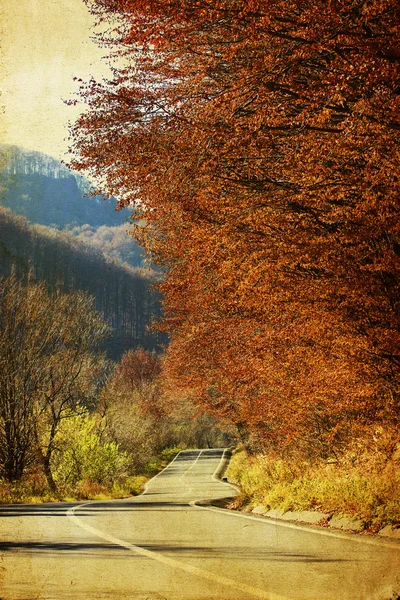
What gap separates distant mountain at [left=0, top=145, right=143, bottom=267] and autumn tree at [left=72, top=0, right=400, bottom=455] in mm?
1504

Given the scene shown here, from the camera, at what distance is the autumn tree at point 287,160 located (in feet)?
27.2

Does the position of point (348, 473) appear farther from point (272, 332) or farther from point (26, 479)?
point (26, 479)

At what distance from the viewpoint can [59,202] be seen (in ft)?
167

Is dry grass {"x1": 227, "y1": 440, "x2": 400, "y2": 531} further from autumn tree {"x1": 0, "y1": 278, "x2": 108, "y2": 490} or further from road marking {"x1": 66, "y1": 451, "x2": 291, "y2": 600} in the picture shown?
autumn tree {"x1": 0, "y1": 278, "x2": 108, "y2": 490}

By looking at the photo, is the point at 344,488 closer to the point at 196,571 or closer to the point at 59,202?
the point at 196,571

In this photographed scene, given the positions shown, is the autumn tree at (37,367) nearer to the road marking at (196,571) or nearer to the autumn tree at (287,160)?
the autumn tree at (287,160)

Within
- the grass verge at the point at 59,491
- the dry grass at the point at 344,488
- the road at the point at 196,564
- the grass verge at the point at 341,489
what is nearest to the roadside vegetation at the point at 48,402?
the grass verge at the point at 59,491

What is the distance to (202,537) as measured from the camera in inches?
381

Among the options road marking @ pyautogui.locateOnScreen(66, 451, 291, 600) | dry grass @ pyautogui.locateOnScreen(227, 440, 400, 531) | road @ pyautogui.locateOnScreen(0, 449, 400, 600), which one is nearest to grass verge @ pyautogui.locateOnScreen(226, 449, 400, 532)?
dry grass @ pyautogui.locateOnScreen(227, 440, 400, 531)

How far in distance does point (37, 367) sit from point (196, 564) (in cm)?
2054

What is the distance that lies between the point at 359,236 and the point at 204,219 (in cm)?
326

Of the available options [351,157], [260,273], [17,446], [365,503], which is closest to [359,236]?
[351,157]

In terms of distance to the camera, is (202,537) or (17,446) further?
(17,446)

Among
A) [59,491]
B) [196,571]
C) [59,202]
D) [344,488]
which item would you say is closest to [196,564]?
[196,571]
